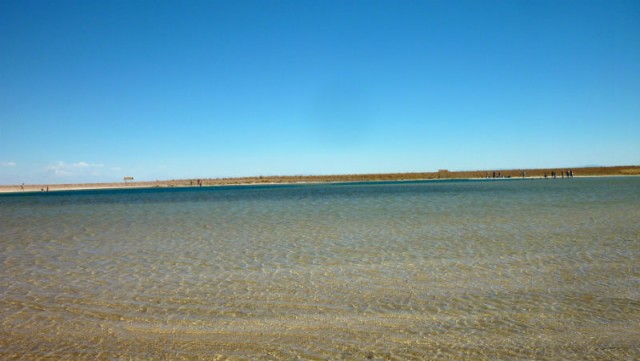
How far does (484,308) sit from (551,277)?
250cm

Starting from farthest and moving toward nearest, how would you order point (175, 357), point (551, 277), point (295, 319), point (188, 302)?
point (551, 277) < point (188, 302) < point (295, 319) < point (175, 357)

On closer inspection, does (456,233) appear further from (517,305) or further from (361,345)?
(361,345)

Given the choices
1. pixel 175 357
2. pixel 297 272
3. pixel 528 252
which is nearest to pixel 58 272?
pixel 297 272

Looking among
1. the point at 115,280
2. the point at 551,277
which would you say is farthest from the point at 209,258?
the point at 551,277

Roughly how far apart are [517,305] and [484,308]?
52 centimetres

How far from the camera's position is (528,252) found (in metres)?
10.2

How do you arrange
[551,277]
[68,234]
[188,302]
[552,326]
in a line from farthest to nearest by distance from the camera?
[68,234]
[551,277]
[188,302]
[552,326]

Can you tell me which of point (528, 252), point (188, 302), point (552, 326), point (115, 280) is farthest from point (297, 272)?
point (528, 252)

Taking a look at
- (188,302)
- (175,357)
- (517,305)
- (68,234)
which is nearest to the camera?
(175,357)

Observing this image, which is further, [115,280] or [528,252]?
[528,252]

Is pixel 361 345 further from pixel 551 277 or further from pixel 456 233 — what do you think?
pixel 456 233

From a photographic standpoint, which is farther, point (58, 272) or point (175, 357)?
point (58, 272)

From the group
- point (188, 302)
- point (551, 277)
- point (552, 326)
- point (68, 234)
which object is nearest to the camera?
point (552, 326)

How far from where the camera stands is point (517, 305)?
20.4ft
